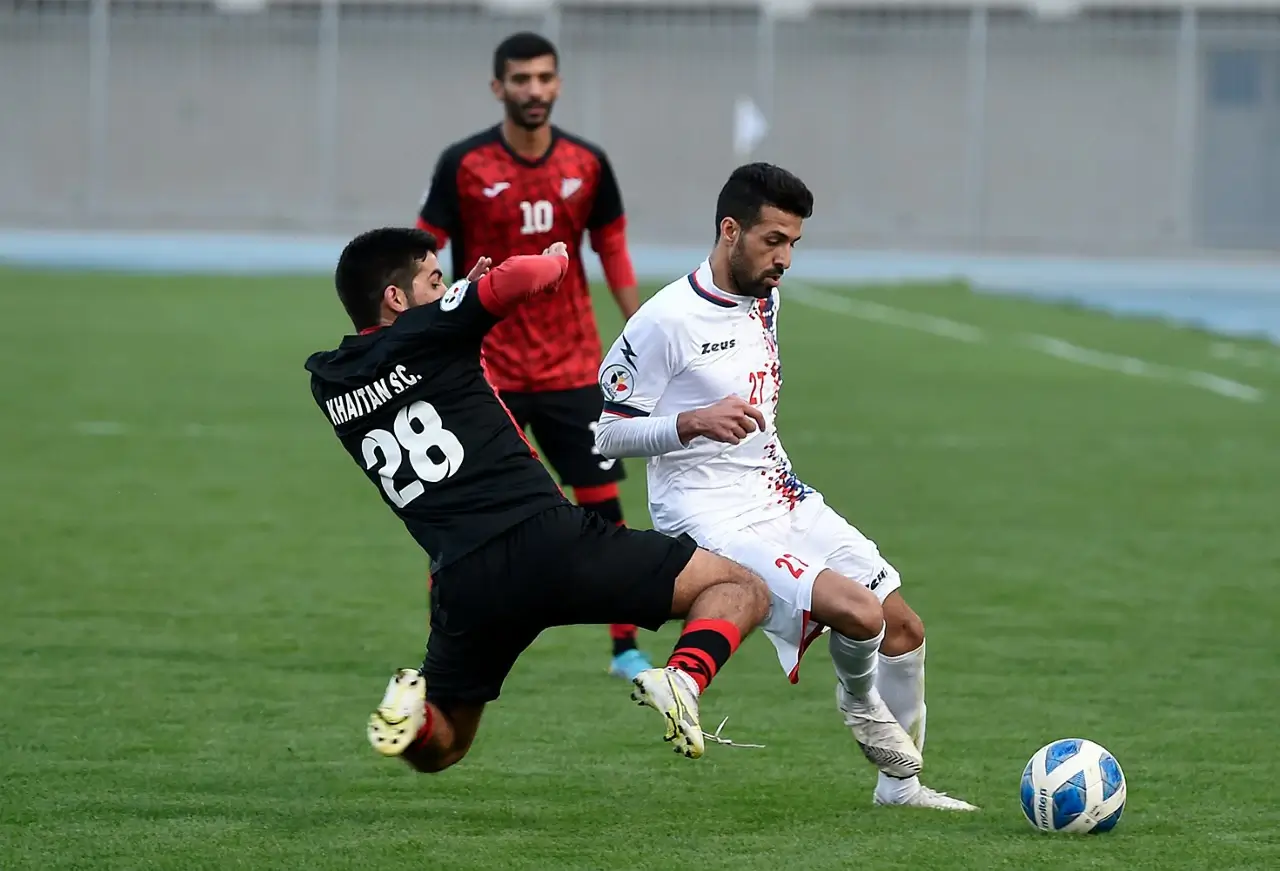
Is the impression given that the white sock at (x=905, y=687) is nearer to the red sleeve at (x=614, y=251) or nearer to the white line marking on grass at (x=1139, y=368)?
the red sleeve at (x=614, y=251)

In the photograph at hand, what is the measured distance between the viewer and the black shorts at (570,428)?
7.86m

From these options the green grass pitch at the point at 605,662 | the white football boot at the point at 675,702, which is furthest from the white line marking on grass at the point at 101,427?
the white football boot at the point at 675,702

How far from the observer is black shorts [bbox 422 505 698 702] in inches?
205

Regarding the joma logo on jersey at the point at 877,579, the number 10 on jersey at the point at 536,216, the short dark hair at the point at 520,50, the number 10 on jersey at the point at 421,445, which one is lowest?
the joma logo on jersey at the point at 877,579

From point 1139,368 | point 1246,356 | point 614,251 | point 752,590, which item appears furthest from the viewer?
point 1246,356

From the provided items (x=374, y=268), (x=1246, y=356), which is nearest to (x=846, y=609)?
(x=374, y=268)

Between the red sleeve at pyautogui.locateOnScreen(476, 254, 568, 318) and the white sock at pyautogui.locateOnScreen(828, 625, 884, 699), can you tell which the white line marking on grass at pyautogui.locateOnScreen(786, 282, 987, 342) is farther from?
the red sleeve at pyautogui.locateOnScreen(476, 254, 568, 318)

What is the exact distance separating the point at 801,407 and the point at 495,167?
7.93 m

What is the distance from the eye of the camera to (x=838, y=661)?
18.4ft

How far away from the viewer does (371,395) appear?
525 cm

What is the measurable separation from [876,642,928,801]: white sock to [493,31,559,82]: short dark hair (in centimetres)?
299

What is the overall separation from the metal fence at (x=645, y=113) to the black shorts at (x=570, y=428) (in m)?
27.3

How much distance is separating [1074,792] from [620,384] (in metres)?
1.58

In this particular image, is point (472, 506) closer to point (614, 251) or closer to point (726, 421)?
point (726, 421)
